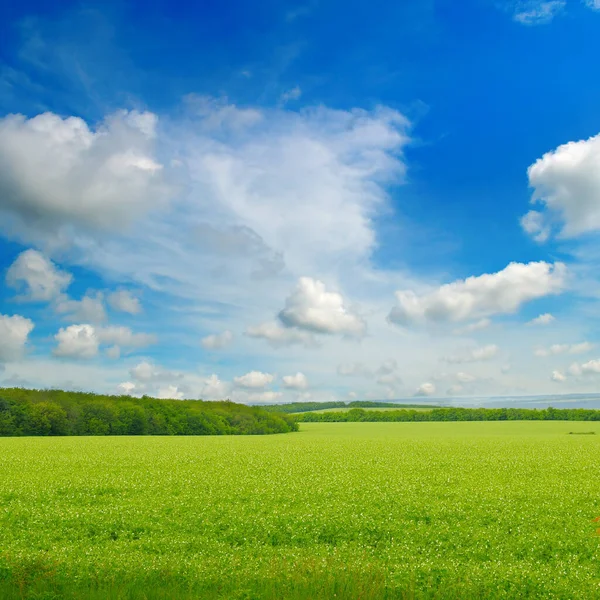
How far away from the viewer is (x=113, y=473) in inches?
989

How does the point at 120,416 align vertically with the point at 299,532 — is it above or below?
below

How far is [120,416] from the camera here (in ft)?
298

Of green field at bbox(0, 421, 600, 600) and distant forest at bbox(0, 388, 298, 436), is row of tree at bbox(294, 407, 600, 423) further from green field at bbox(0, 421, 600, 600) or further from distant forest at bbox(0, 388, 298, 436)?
green field at bbox(0, 421, 600, 600)

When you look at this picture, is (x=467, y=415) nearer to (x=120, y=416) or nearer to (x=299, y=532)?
(x=120, y=416)

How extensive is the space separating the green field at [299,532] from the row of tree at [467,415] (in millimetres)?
115323

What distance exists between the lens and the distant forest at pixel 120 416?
257 feet

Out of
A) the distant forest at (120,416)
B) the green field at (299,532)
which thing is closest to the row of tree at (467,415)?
the distant forest at (120,416)

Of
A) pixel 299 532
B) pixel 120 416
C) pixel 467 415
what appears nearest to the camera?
pixel 299 532

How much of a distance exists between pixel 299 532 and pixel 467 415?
434ft

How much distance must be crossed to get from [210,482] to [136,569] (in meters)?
8.96

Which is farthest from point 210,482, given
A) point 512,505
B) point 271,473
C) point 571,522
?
point 571,522

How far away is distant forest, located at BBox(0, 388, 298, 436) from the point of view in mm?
78375

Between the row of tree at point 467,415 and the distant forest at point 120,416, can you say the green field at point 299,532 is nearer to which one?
the distant forest at point 120,416

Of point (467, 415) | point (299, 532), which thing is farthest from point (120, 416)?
point (467, 415)
